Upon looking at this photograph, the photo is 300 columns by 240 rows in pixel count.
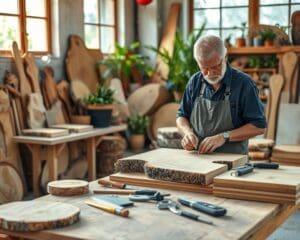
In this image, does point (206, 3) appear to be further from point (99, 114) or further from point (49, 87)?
point (49, 87)

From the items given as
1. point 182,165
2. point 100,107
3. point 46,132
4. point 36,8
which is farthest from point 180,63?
point 182,165

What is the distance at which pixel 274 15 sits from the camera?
23.2ft

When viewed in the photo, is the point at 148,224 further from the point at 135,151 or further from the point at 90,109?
the point at 135,151

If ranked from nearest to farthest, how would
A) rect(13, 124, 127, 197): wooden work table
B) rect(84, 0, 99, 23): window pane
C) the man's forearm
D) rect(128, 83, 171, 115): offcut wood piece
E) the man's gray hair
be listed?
1. the man's gray hair
2. the man's forearm
3. rect(13, 124, 127, 197): wooden work table
4. rect(84, 0, 99, 23): window pane
5. rect(128, 83, 171, 115): offcut wood piece

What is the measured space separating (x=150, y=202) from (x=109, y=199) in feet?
0.57

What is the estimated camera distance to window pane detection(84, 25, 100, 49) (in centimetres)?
701

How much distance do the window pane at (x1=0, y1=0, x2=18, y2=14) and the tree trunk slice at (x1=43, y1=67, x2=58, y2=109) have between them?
73cm

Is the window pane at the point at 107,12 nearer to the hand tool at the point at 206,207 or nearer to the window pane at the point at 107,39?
the window pane at the point at 107,39

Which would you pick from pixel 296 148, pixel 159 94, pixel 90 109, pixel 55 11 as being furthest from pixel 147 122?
pixel 296 148

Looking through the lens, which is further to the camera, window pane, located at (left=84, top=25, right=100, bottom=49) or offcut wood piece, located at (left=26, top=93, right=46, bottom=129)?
window pane, located at (left=84, top=25, right=100, bottom=49)

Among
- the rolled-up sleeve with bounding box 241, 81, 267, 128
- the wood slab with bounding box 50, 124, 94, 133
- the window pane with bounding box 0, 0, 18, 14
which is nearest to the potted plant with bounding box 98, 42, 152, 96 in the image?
the wood slab with bounding box 50, 124, 94, 133

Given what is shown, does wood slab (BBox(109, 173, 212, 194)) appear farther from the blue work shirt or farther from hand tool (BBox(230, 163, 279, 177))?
the blue work shirt

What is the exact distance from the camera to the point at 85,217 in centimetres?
201

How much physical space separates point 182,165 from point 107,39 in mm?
5249
